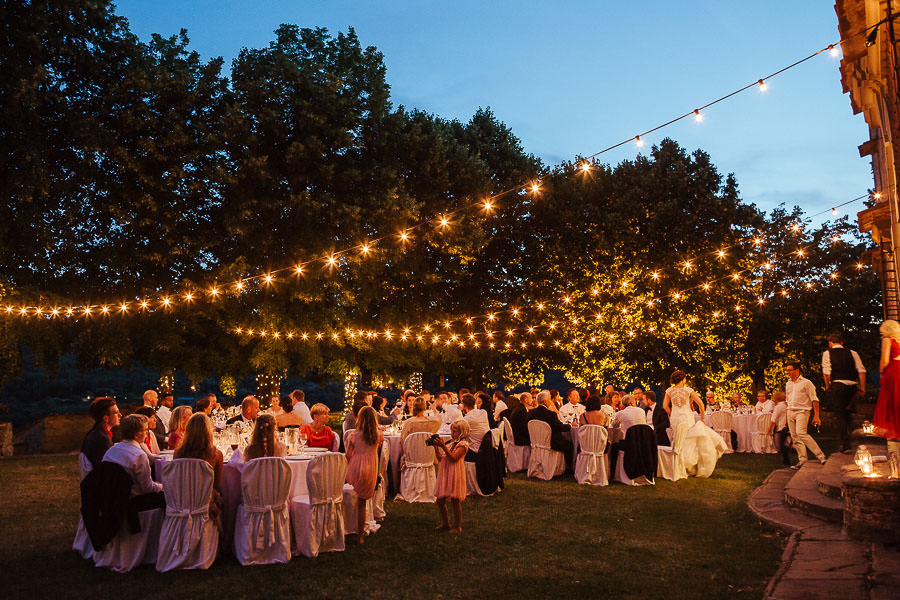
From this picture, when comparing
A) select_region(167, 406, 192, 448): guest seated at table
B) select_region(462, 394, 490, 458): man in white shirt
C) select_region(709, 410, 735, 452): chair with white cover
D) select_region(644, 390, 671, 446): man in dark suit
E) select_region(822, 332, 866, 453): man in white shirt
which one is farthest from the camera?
select_region(709, 410, 735, 452): chair with white cover

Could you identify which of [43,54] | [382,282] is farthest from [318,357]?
[43,54]

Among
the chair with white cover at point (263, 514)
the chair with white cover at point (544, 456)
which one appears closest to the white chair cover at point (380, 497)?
the chair with white cover at point (263, 514)

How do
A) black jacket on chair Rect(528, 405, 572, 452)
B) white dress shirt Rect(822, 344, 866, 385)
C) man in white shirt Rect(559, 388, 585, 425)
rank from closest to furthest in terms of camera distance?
white dress shirt Rect(822, 344, 866, 385), black jacket on chair Rect(528, 405, 572, 452), man in white shirt Rect(559, 388, 585, 425)

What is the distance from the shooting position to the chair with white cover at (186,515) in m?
5.18

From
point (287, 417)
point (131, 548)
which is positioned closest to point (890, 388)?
point (131, 548)

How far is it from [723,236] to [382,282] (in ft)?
33.2

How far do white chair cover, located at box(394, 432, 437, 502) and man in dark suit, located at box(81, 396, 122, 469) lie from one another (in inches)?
142

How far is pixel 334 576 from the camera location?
5.01 m

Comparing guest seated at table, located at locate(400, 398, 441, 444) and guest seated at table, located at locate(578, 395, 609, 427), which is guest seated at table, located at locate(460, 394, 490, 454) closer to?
guest seated at table, located at locate(400, 398, 441, 444)

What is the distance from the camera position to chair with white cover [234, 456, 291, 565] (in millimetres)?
5348

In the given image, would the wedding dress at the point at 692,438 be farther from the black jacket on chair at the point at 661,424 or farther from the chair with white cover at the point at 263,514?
the chair with white cover at the point at 263,514

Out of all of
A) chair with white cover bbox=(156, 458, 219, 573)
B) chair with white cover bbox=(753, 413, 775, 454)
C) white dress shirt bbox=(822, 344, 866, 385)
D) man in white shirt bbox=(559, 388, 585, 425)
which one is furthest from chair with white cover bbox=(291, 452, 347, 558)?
chair with white cover bbox=(753, 413, 775, 454)

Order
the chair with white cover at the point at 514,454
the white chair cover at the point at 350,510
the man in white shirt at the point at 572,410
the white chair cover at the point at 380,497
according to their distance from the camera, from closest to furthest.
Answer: the white chair cover at the point at 350,510
the white chair cover at the point at 380,497
the chair with white cover at the point at 514,454
the man in white shirt at the point at 572,410

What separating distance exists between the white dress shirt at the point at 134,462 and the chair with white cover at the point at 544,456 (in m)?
6.13
